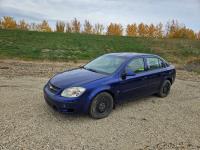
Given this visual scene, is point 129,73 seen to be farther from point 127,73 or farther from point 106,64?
point 106,64

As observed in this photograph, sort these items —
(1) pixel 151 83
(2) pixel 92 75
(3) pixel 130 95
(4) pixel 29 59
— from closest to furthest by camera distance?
(2) pixel 92 75 → (3) pixel 130 95 → (1) pixel 151 83 → (4) pixel 29 59

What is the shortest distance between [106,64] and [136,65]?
0.83 meters

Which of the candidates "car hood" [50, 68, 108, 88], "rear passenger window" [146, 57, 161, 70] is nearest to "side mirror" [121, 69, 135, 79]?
"car hood" [50, 68, 108, 88]

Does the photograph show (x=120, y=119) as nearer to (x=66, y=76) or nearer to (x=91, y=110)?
(x=91, y=110)

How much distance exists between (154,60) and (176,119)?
205 cm

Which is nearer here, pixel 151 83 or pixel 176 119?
pixel 176 119

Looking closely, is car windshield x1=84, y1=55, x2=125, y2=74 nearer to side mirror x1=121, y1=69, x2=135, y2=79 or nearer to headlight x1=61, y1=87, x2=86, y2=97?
side mirror x1=121, y1=69, x2=135, y2=79

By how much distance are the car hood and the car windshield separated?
0.93ft

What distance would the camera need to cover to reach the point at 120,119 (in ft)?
15.9

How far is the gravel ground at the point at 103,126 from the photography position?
378 centimetres

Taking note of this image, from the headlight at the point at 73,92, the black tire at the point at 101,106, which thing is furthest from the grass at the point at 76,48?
the headlight at the point at 73,92

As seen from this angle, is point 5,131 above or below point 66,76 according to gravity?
below

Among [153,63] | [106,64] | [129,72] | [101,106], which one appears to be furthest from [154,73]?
[101,106]

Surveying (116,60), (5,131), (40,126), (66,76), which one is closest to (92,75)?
(66,76)
